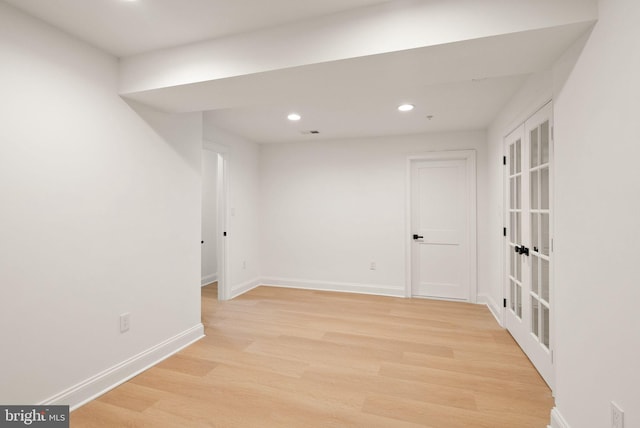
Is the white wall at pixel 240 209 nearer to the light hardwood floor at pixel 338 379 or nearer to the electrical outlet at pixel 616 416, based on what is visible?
the light hardwood floor at pixel 338 379

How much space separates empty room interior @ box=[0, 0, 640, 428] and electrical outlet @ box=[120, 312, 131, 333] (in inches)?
0.7

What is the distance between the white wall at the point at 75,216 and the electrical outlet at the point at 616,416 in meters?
2.89

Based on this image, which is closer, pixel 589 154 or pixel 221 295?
pixel 589 154

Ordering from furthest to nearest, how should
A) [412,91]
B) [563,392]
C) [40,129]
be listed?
1. [412,91]
2. [40,129]
3. [563,392]

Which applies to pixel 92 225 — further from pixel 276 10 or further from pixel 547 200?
pixel 547 200

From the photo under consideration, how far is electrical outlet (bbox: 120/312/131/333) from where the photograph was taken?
91.0 inches

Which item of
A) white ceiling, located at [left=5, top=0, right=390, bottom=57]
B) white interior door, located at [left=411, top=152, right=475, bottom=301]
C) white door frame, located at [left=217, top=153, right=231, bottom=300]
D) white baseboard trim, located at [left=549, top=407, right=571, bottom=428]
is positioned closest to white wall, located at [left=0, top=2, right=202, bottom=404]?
white ceiling, located at [left=5, top=0, right=390, bottom=57]

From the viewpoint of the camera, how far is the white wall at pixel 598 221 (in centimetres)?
117

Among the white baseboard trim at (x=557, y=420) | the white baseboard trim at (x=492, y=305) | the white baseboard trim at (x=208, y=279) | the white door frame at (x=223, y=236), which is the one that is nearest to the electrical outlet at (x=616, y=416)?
the white baseboard trim at (x=557, y=420)

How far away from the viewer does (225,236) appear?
432 centimetres

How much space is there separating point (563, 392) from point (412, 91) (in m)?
2.43

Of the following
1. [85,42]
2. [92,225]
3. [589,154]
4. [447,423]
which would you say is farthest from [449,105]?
[92,225]

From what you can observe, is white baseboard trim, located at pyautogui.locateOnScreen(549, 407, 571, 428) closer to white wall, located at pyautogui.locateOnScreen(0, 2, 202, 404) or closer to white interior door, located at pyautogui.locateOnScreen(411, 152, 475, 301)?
white interior door, located at pyautogui.locateOnScreen(411, 152, 475, 301)

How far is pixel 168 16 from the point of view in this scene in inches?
70.4
